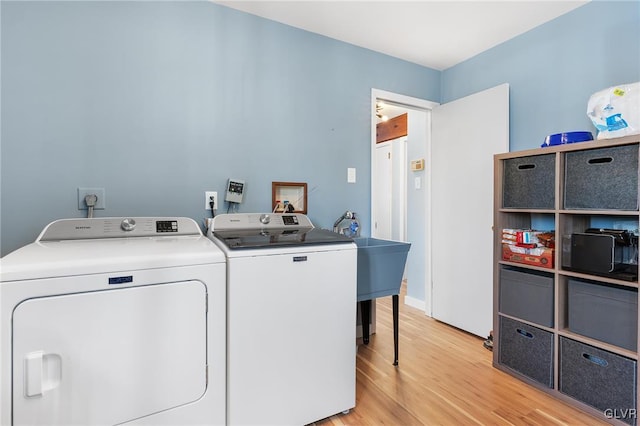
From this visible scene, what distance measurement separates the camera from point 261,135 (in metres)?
2.19

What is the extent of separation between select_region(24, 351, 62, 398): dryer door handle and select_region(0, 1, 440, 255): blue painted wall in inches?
35.4

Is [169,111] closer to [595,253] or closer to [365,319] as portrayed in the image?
[365,319]

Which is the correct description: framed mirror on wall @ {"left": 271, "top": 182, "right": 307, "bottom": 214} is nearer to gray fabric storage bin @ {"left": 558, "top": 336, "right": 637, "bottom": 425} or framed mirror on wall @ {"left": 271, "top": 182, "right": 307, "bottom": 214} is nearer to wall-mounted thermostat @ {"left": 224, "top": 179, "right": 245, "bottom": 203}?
wall-mounted thermostat @ {"left": 224, "top": 179, "right": 245, "bottom": 203}

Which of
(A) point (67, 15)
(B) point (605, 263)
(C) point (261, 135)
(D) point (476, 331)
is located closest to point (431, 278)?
(D) point (476, 331)

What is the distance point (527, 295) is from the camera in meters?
1.96

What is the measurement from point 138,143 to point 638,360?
107 inches

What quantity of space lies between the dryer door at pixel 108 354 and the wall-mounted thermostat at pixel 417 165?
2.56m

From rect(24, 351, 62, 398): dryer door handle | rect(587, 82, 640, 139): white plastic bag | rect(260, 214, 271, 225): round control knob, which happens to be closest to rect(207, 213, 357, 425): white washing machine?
rect(260, 214, 271, 225): round control knob

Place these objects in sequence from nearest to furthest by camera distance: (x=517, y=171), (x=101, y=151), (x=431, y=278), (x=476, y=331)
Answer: (x=101, y=151) < (x=517, y=171) < (x=476, y=331) < (x=431, y=278)

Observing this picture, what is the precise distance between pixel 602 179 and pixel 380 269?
1241mm

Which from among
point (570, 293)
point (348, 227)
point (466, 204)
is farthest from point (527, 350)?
point (348, 227)

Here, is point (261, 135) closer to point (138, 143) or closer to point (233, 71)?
point (233, 71)

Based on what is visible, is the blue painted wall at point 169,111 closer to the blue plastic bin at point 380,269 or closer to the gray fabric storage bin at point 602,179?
the blue plastic bin at point 380,269

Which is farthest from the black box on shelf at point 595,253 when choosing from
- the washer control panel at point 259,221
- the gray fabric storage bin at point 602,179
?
the washer control panel at point 259,221
